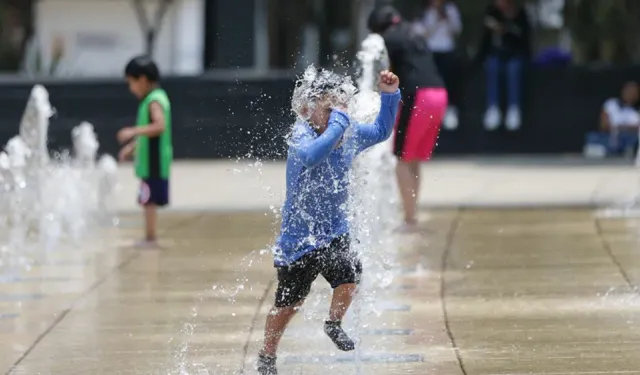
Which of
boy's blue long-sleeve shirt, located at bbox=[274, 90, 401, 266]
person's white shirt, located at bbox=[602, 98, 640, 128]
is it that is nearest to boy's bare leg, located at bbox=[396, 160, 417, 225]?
boy's blue long-sleeve shirt, located at bbox=[274, 90, 401, 266]

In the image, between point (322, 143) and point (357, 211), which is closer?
point (322, 143)

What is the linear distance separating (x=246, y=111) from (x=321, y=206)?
1323cm

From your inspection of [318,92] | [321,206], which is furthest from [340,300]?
[318,92]

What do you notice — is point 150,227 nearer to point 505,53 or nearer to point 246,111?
point 246,111

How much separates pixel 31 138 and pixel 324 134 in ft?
19.6

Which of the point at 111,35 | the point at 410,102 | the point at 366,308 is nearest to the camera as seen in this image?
the point at 366,308

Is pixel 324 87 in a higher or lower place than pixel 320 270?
higher

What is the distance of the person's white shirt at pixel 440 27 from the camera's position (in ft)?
58.7

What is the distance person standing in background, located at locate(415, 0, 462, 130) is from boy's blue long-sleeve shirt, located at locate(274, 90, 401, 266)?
11563 millimetres

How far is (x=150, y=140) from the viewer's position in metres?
10.6

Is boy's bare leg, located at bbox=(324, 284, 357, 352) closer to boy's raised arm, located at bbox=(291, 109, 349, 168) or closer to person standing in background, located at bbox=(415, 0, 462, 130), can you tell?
boy's raised arm, located at bbox=(291, 109, 349, 168)

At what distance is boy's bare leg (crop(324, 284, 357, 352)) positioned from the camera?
6.10 m

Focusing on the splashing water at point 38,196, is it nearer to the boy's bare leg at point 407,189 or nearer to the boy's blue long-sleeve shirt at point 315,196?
the boy's bare leg at point 407,189

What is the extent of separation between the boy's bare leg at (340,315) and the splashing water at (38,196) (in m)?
4.15
